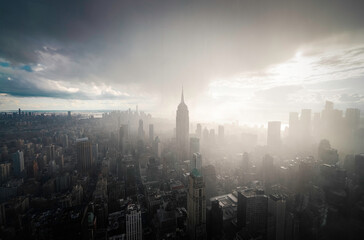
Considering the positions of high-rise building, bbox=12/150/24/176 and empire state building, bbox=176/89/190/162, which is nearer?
high-rise building, bbox=12/150/24/176

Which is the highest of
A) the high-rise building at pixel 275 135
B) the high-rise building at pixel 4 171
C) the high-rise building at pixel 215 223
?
the high-rise building at pixel 275 135

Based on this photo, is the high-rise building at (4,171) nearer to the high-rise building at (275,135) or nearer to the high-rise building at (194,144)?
the high-rise building at (194,144)

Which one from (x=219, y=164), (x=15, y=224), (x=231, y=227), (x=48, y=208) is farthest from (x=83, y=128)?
(x=231, y=227)

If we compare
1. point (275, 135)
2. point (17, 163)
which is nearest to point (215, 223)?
point (17, 163)

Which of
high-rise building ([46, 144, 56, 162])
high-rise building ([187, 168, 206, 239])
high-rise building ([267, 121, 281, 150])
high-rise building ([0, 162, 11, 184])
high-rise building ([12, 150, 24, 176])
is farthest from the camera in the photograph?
high-rise building ([267, 121, 281, 150])

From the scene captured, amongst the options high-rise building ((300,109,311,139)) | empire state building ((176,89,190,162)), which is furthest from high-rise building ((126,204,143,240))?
high-rise building ((300,109,311,139))

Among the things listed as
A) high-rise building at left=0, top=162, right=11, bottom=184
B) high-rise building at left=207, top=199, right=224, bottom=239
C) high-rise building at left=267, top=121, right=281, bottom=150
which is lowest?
high-rise building at left=207, top=199, right=224, bottom=239

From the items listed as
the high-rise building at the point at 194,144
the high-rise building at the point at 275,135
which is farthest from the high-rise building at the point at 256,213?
the high-rise building at the point at 275,135

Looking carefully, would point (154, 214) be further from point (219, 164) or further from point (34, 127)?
point (34, 127)

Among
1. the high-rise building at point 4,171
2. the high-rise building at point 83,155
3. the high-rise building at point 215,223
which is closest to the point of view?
the high-rise building at point 215,223

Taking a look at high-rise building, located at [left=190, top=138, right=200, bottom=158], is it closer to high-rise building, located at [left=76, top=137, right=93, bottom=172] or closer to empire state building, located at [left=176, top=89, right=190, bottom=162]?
empire state building, located at [left=176, top=89, right=190, bottom=162]
